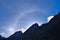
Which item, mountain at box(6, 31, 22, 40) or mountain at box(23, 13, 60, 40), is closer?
mountain at box(23, 13, 60, 40)

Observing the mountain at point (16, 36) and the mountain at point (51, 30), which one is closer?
the mountain at point (51, 30)

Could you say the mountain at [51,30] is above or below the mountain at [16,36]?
below

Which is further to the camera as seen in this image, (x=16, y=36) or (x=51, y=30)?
(x=16, y=36)

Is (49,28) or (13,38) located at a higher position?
(13,38)

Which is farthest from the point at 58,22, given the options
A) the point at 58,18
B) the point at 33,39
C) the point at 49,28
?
the point at 33,39

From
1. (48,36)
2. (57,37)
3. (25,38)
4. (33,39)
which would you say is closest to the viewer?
(57,37)

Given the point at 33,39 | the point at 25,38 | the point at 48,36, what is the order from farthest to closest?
1. the point at 25,38
2. the point at 33,39
3. the point at 48,36

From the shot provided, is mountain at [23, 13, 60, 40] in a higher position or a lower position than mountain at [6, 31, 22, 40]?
lower

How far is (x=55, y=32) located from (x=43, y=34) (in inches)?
273

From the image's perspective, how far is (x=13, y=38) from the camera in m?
93.2

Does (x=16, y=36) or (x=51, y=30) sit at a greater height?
(x=16, y=36)

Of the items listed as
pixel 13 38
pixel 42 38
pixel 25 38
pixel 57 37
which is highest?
pixel 13 38

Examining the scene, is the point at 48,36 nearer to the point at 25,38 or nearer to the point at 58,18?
the point at 58,18

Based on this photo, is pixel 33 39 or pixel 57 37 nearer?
pixel 57 37
